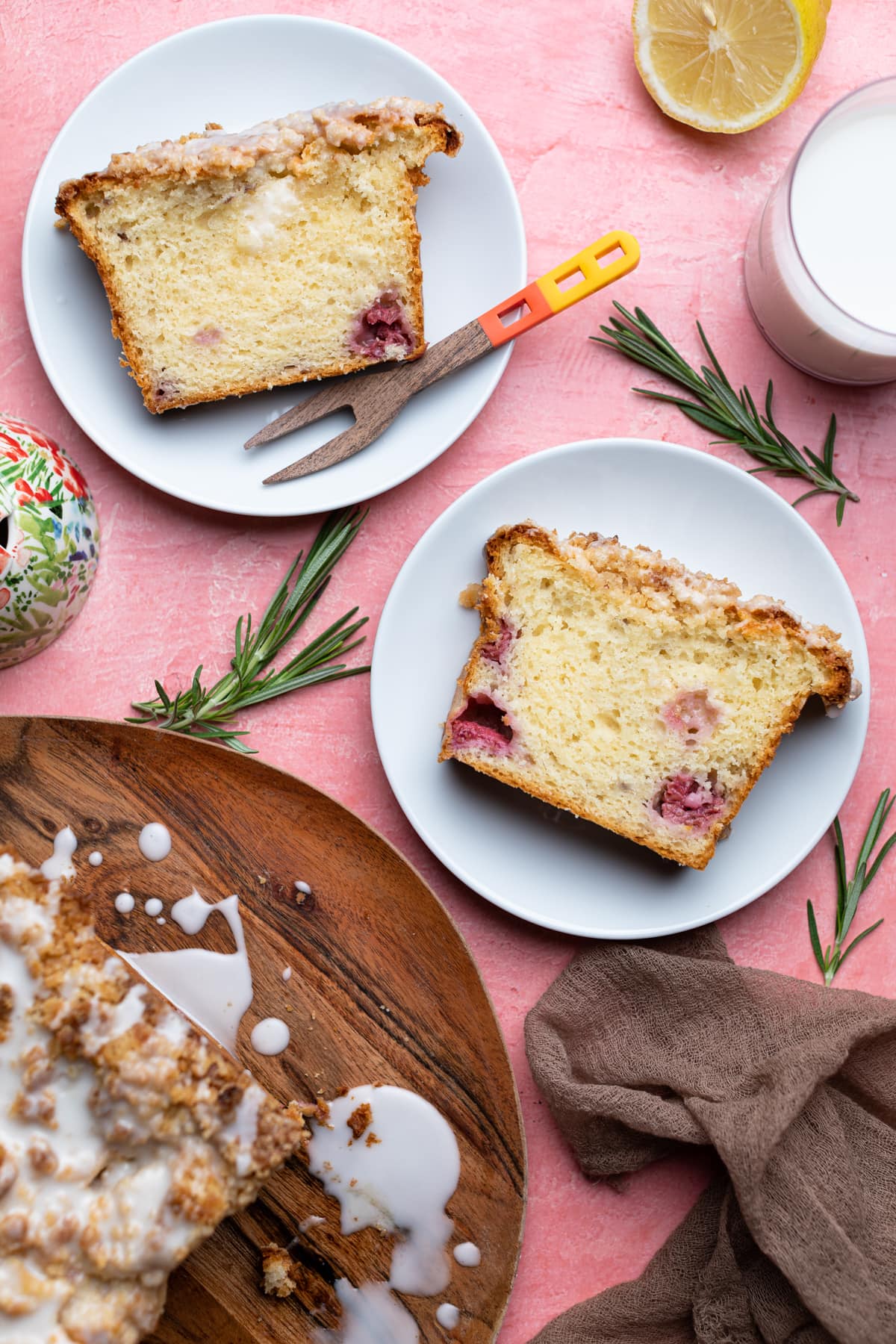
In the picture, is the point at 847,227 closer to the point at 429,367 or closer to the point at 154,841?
Result: the point at 429,367

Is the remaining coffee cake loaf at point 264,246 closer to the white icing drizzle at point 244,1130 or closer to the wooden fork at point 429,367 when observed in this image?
the wooden fork at point 429,367

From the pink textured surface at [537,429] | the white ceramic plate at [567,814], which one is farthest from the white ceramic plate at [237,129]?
the white ceramic plate at [567,814]

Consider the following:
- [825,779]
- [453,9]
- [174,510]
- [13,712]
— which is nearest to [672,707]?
[825,779]

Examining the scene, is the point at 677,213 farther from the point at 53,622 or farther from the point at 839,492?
the point at 53,622

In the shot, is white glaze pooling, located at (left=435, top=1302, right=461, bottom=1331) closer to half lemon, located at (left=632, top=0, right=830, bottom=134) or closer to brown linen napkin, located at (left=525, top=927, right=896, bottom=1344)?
brown linen napkin, located at (left=525, top=927, right=896, bottom=1344)

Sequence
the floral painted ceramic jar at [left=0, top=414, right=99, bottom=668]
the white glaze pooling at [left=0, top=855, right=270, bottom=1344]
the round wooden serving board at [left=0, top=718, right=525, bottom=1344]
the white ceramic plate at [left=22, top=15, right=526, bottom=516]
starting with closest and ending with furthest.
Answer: the white glaze pooling at [left=0, top=855, right=270, bottom=1344] < the floral painted ceramic jar at [left=0, top=414, right=99, bottom=668] < the round wooden serving board at [left=0, top=718, right=525, bottom=1344] < the white ceramic plate at [left=22, top=15, right=526, bottom=516]

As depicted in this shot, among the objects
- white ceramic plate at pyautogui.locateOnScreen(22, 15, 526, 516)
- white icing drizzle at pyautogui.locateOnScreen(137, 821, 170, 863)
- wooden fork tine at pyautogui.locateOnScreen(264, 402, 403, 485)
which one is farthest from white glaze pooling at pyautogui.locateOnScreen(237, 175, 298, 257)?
white icing drizzle at pyautogui.locateOnScreen(137, 821, 170, 863)
